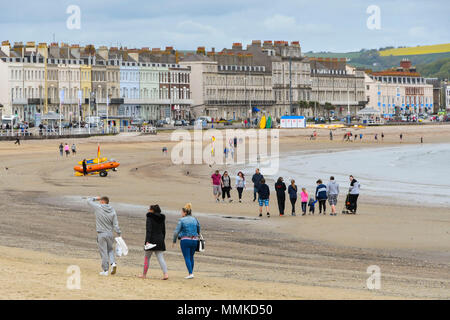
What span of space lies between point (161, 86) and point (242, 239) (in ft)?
346

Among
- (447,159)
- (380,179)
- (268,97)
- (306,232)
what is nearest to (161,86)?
(268,97)

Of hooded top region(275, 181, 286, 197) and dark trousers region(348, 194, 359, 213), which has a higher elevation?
hooded top region(275, 181, 286, 197)

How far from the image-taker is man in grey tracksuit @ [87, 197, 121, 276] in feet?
53.8

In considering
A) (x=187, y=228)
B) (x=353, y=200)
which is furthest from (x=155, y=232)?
(x=353, y=200)

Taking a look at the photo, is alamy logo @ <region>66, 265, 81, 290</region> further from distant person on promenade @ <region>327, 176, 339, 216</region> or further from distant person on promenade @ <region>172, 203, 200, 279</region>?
distant person on promenade @ <region>327, 176, 339, 216</region>

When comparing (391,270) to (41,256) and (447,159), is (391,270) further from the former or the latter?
(447,159)

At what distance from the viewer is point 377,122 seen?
458 feet

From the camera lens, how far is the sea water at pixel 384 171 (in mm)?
39375

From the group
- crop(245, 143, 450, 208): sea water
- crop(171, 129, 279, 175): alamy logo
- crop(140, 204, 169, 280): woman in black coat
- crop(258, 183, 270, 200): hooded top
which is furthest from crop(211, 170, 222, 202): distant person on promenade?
crop(171, 129, 279, 175): alamy logo

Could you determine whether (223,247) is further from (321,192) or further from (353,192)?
(353,192)

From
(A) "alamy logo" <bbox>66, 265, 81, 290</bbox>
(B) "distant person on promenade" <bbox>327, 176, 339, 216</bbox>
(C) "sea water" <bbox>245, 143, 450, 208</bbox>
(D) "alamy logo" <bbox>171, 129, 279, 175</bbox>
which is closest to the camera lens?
(A) "alamy logo" <bbox>66, 265, 81, 290</bbox>

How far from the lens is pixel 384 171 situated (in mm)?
53719

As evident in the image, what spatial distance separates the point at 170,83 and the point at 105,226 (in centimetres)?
11353

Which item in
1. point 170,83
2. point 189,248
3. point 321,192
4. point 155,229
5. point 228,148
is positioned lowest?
point 189,248
